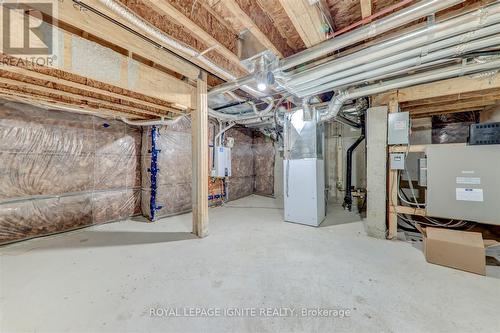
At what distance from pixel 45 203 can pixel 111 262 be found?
1.70m

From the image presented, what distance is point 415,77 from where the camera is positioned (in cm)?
216

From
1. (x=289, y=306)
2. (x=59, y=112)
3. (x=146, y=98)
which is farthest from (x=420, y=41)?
(x=59, y=112)

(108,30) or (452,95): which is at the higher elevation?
(108,30)

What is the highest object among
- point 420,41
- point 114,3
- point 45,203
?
point 114,3

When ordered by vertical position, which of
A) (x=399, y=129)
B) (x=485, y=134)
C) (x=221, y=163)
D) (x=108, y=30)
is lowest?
(x=221, y=163)

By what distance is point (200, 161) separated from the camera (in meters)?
2.72

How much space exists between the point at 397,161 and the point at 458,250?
3.65ft

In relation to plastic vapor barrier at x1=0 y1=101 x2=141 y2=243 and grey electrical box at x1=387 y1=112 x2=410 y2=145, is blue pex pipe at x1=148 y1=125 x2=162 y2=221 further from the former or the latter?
grey electrical box at x1=387 y1=112 x2=410 y2=145

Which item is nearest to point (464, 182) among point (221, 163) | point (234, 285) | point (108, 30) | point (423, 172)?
point (423, 172)

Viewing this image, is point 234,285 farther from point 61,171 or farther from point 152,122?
point 61,171

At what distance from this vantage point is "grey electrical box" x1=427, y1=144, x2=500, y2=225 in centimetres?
208

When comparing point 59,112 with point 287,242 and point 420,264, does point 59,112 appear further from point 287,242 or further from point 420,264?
A: point 420,264

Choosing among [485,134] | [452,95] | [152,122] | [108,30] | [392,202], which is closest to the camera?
[108,30]

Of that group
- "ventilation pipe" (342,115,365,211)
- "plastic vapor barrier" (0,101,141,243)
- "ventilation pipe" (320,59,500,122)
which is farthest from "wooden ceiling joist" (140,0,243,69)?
"ventilation pipe" (342,115,365,211)
